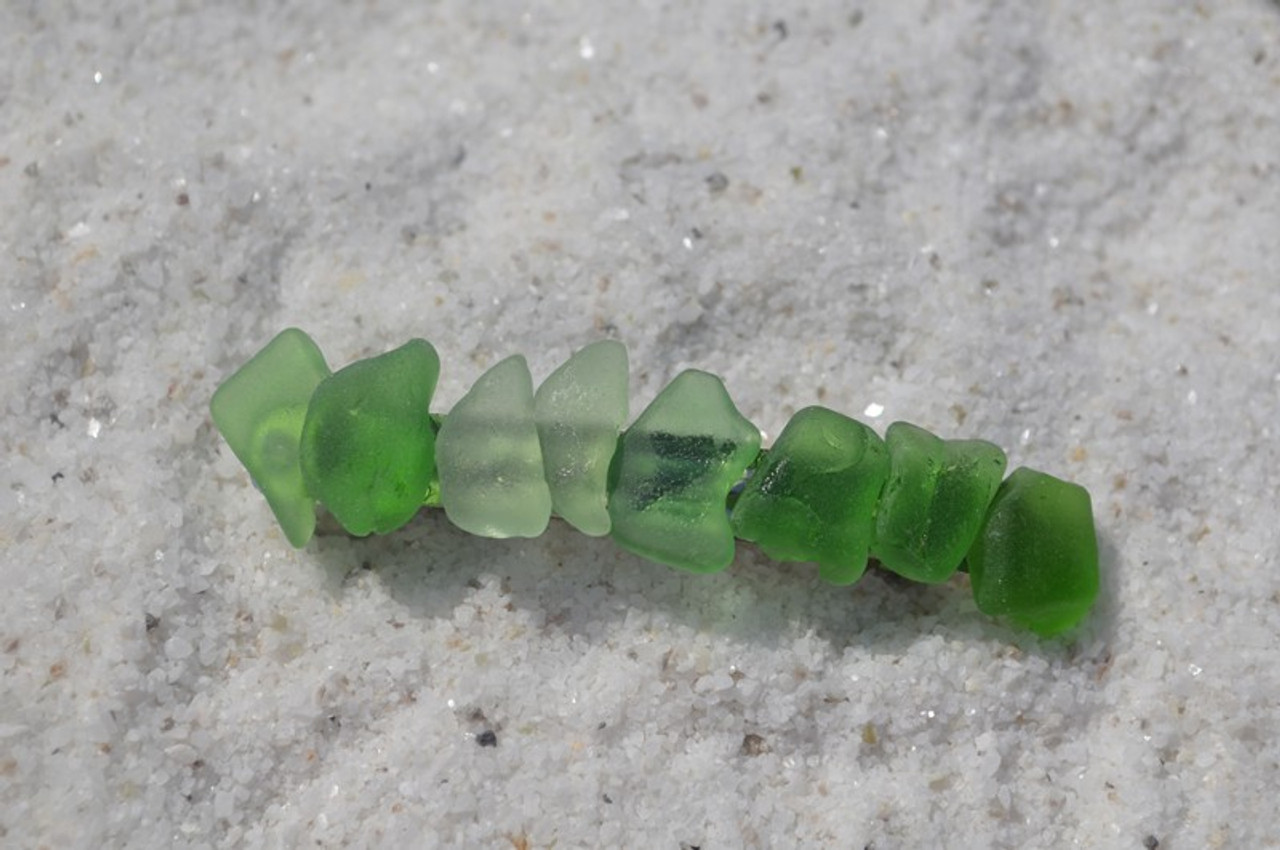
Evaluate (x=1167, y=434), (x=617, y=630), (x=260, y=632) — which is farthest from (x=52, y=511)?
(x=1167, y=434)

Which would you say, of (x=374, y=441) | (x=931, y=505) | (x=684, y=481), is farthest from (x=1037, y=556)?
(x=374, y=441)

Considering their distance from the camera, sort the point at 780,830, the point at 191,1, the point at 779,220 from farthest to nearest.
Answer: the point at 191,1 < the point at 779,220 < the point at 780,830

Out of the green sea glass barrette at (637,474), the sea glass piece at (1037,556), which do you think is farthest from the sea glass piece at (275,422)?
the sea glass piece at (1037,556)

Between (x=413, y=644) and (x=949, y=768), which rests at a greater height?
(x=413, y=644)

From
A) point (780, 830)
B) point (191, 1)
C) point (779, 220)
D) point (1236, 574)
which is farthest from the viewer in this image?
point (191, 1)

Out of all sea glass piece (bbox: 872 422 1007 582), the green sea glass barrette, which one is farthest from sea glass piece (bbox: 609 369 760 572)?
sea glass piece (bbox: 872 422 1007 582)

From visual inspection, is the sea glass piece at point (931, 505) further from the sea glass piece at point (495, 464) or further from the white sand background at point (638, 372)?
the sea glass piece at point (495, 464)

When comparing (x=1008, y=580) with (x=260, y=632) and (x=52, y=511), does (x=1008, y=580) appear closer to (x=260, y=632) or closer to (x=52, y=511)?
(x=260, y=632)

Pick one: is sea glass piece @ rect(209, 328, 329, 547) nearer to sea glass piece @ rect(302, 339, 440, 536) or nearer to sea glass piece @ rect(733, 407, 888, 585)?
sea glass piece @ rect(302, 339, 440, 536)
